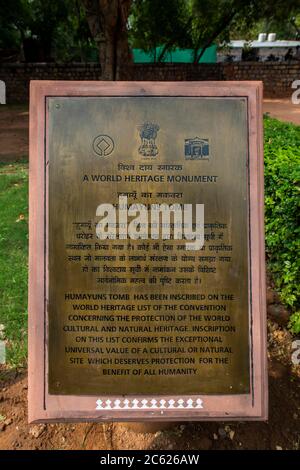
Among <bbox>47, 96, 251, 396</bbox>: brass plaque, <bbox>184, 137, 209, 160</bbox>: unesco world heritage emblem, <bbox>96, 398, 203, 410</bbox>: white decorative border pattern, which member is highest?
<bbox>184, 137, 209, 160</bbox>: unesco world heritage emblem

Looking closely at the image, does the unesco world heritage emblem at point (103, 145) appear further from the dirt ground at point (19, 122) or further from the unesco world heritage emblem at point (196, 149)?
the dirt ground at point (19, 122)

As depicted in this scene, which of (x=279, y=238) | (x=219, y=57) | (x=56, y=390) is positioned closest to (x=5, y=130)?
(x=279, y=238)

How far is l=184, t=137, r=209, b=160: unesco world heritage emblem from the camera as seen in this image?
2.00m

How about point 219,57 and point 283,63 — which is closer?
point 283,63

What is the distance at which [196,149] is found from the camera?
200 centimetres

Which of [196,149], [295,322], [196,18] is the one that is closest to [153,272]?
[196,149]

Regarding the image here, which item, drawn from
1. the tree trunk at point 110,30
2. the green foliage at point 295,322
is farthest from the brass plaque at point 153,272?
the tree trunk at point 110,30

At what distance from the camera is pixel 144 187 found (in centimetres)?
200

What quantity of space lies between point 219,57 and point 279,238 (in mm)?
27951

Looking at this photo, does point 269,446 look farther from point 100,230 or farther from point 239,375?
point 100,230

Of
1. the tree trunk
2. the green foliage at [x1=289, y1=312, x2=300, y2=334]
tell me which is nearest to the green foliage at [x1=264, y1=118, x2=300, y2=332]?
the green foliage at [x1=289, y1=312, x2=300, y2=334]

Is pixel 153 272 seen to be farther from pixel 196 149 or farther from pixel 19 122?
pixel 19 122

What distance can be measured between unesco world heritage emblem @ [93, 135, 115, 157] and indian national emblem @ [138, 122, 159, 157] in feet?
0.42

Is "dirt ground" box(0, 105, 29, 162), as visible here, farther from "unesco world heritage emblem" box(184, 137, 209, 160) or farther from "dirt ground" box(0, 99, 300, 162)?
"unesco world heritage emblem" box(184, 137, 209, 160)
